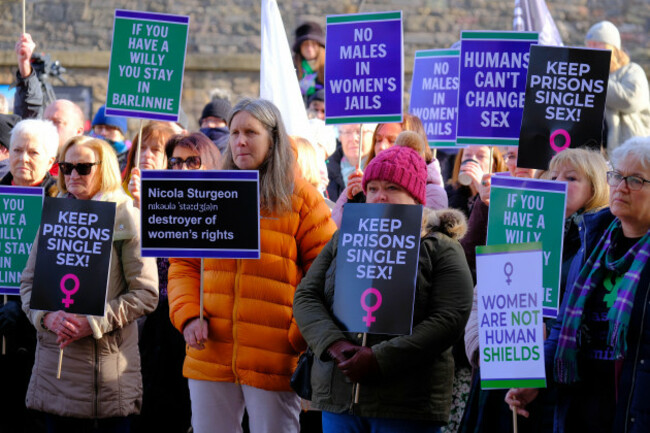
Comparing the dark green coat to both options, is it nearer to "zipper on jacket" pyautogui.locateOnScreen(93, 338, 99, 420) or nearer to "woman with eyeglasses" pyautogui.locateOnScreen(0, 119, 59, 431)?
"zipper on jacket" pyautogui.locateOnScreen(93, 338, 99, 420)

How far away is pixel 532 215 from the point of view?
485 cm

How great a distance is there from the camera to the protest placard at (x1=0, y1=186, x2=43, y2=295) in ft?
20.2

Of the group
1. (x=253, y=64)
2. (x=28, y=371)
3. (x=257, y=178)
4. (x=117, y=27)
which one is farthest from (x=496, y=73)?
(x=253, y=64)

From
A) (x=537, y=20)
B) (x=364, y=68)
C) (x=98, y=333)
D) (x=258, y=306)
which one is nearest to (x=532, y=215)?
(x=258, y=306)

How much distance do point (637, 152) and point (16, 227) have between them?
3.48 metres

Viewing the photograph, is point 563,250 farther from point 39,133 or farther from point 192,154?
point 39,133

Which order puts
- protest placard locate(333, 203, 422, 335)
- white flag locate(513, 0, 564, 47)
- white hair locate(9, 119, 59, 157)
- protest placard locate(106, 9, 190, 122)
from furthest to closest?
white flag locate(513, 0, 564, 47)
protest placard locate(106, 9, 190, 122)
white hair locate(9, 119, 59, 157)
protest placard locate(333, 203, 422, 335)

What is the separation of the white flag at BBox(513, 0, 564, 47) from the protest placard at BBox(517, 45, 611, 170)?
2.60 metres

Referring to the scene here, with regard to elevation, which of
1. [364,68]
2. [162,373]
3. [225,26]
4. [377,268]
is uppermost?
[225,26]

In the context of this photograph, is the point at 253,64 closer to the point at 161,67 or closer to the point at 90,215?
the point at 161,67

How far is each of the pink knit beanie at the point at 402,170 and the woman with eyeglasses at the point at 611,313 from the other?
2.50 ft

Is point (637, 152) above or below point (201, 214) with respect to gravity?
above

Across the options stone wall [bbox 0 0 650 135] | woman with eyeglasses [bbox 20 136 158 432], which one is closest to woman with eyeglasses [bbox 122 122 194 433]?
woman with eyeglasses [bbox 20 136 158 432]

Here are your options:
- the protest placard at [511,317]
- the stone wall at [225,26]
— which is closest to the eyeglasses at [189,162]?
the protest placard at [511,317]
